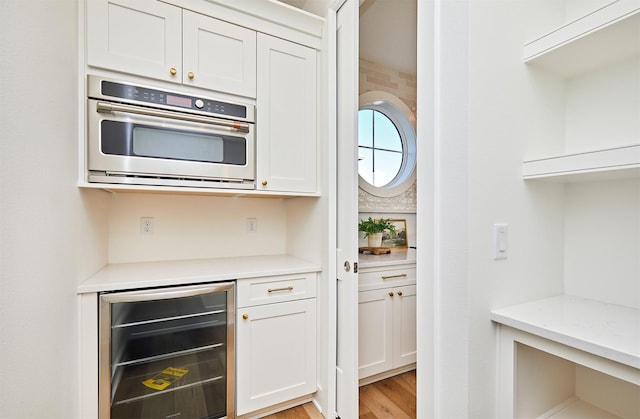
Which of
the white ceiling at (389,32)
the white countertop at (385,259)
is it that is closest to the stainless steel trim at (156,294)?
the white countertop at (385,259)

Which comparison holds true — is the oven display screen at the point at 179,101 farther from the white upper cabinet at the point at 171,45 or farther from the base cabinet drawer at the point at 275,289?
the base cabinet drawer at the point at 275,289

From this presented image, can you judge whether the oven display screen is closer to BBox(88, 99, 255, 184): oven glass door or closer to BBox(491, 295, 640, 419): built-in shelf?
BBox(88, 99, 255, 184): oven glass door

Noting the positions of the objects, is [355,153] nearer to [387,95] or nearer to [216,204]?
[216,204]

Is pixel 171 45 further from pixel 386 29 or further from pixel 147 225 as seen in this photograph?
pixel 386 29

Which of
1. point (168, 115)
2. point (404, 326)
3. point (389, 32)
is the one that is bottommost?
point (404, 326)

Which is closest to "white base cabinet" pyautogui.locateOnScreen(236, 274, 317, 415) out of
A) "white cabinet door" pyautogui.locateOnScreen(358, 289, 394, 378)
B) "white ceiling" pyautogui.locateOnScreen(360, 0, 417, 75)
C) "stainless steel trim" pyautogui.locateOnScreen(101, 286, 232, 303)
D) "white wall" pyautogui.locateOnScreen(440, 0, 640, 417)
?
"stainless steel trim" pyautogui.locateOnScreen(101, 286, 232, 303)

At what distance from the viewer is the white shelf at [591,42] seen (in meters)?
0.85

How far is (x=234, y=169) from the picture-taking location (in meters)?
1.67

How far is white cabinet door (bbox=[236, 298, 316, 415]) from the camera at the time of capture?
1.59m

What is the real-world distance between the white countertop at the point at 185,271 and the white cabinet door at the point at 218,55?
41.1 inches

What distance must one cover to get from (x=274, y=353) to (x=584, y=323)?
1.43 metres

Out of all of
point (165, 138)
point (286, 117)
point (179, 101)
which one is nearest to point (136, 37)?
point (179, 101)

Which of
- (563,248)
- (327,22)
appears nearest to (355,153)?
(327,22)

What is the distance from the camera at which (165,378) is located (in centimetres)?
146
